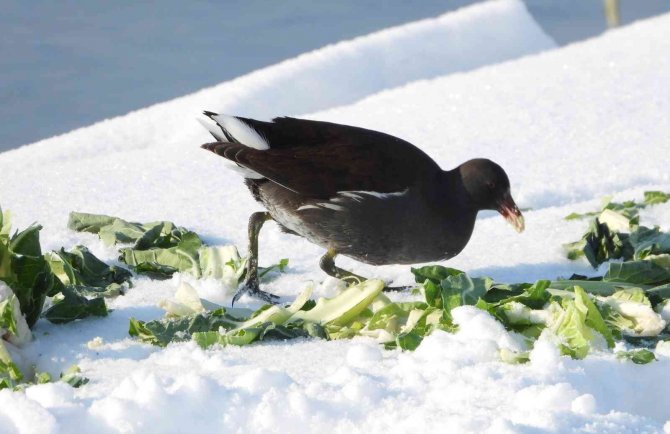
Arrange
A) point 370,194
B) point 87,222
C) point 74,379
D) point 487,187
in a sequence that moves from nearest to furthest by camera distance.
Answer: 1. point 74,379
2. point 370,194
3. point 487,187
4. point 87,222

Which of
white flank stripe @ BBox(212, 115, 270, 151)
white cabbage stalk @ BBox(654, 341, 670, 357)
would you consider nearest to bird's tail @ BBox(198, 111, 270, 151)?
white flank stripe @ BBox(212, 115, 270, 151)

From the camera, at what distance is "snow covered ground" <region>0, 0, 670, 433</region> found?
11.4 feet

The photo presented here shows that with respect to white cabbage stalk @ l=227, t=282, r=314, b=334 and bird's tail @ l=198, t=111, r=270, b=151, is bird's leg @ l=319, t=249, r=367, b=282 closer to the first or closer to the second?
bird's tail @ l=198, t=111, r=270, b=151

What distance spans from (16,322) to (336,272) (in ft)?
5.75

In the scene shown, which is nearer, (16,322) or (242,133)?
(16,322)

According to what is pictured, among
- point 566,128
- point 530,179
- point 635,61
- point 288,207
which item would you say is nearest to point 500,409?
point 288,207

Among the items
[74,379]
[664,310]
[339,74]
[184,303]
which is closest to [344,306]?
[184,303]

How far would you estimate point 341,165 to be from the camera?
5277 mm

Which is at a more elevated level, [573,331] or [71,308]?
[71,308]

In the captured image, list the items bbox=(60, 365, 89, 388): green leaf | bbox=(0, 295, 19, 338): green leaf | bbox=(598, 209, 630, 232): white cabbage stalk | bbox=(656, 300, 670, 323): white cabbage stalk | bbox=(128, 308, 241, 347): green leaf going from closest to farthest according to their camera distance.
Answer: bbox=(60, 365, 89, 388): green leaf < bbox=(0, 295, 19, 338): green leaf < bbox=(128, 308, 241, 347): green leaf < bbox=(656, 300, 670, 323): white cabbage stalk < bbox=(598, 209, 630, 232): white cabbage stalk

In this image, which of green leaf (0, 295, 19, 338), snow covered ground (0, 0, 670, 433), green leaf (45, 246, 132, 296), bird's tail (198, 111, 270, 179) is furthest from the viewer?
bird's tail (198, 111, 270, 179)

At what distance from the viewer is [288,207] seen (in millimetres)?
5391

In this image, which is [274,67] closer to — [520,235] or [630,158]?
[630,158]

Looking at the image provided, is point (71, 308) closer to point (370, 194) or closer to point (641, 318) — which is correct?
point (370, 194)
